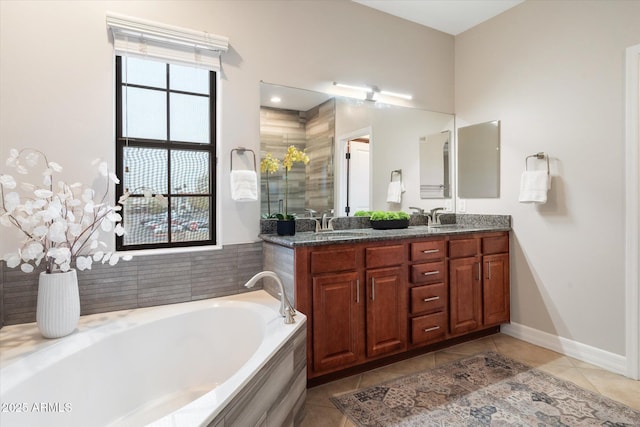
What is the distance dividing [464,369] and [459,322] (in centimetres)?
43

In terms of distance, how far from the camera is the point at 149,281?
2139 millimetres

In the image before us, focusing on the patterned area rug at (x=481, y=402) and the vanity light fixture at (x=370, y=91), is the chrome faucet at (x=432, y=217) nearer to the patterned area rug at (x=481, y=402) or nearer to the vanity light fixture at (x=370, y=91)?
the vanity light fixture at (x=370, y=91)

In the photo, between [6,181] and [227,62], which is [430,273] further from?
[6,181]

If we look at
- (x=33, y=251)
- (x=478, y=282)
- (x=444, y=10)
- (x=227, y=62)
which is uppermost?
(x=444, y=10)

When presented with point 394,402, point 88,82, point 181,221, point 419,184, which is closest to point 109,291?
point 181,221

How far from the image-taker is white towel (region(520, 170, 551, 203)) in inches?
104

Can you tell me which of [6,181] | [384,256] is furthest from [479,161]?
[6,181]

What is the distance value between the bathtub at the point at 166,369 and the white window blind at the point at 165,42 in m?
1.61

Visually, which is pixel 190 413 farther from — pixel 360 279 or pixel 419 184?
pixel 419 184

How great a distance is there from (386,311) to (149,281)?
1.60 metres

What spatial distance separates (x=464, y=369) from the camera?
240 cm

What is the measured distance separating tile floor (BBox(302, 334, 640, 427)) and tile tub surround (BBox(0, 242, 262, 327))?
929 mm

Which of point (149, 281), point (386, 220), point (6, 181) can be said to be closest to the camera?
point (6, 181)

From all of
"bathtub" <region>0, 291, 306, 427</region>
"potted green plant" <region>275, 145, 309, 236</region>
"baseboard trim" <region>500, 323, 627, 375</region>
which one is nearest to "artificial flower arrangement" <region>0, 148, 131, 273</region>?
"bathtub" <region>0, 291, 306, 427</region>
